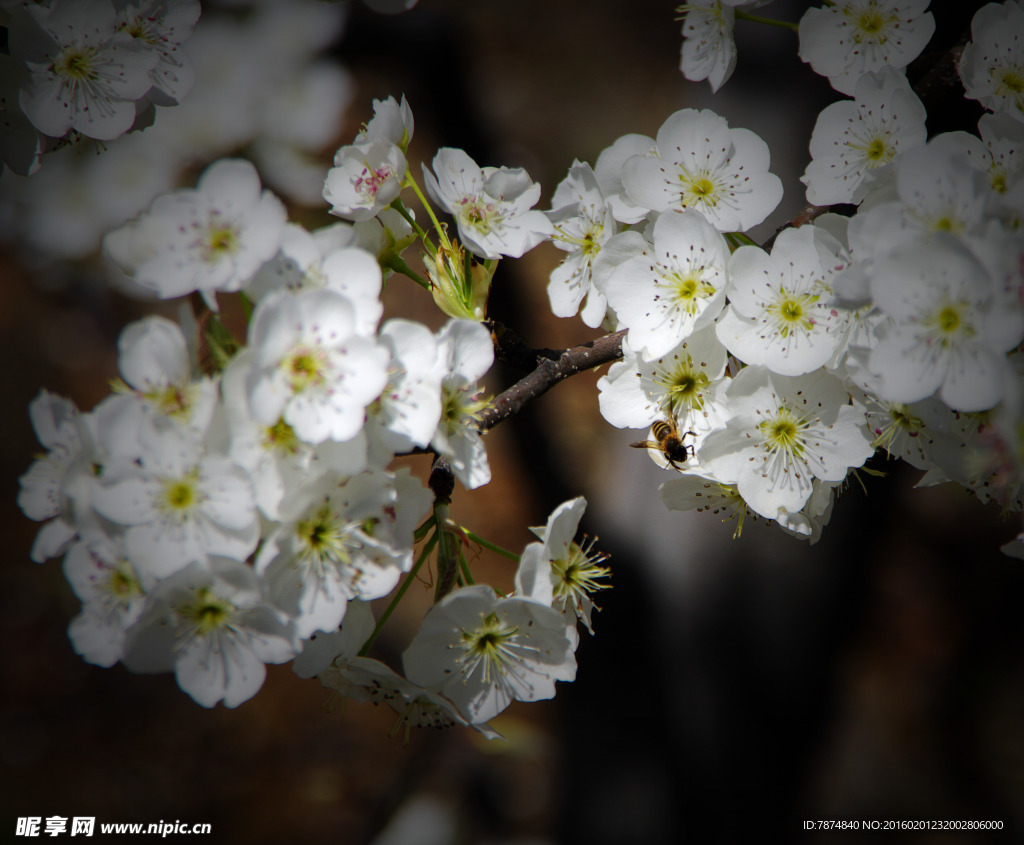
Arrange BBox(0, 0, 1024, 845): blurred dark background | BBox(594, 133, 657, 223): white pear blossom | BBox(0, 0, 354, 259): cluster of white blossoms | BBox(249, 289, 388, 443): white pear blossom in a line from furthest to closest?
BBox(0, 0, 354, 259): cluster of white blossoms < BBox(0, 0, 1024, 845): blurred dark background < BBox(594, 133, 657, 223): white pear blossom < BBox(249, 289, 388, 443): white pear blossom

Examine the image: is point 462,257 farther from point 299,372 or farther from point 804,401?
point 804,401

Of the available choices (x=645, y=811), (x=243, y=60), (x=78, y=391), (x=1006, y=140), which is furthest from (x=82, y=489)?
(x=78, y=391)

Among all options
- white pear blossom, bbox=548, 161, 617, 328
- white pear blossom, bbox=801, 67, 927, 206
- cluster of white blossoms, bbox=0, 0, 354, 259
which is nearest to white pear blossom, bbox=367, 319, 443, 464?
white pear blossom, bbox=548, 161, 617, 328

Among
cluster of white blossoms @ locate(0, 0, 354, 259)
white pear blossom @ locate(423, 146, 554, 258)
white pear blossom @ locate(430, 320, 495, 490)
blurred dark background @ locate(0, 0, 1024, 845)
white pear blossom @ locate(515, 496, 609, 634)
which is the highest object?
white pear blossom @ locate(423, 146, 554, 258)

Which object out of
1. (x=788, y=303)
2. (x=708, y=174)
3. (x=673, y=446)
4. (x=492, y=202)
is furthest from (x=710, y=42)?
(x=673, y=446)

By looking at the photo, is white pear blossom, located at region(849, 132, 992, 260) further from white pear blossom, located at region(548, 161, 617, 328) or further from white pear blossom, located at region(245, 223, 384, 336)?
white pear blossom, located at region(245, 223, 384, 336)

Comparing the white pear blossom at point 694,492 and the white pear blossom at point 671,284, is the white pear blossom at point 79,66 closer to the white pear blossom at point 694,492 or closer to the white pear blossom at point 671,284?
the white pear blossom at point 671,284
